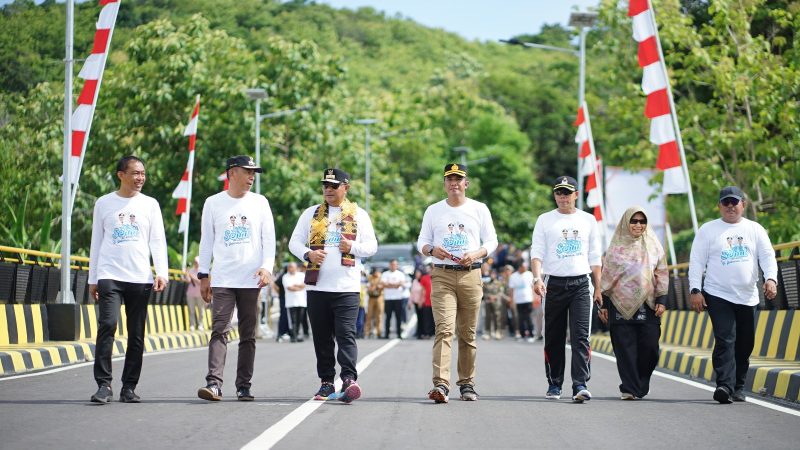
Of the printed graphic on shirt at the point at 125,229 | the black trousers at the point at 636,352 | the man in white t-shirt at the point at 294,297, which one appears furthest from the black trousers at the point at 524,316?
the printed graphic on shirt at the point at 125,229

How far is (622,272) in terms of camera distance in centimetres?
1236

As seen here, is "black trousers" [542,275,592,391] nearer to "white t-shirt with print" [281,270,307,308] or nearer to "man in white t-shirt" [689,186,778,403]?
"man in white t-shirt" [689,186,778,403]

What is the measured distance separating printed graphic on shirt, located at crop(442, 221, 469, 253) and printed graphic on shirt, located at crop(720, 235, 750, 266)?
2474 millimetres

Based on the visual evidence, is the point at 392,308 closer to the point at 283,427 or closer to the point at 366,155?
the point at 366,155

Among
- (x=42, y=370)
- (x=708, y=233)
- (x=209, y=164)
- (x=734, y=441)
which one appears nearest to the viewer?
(x=734, y=441)

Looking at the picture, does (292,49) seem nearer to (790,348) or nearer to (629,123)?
(629,123)

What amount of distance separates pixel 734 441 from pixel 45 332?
1150 centimetres

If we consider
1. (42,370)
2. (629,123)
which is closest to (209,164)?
(629,123)

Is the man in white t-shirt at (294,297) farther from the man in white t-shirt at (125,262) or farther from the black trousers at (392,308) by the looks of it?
the man in white t-shirt at (125,262)

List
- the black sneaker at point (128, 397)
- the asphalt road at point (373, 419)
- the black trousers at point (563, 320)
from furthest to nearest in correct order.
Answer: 1. the black trousers at point (563, 320)
2. the black sneaker at point (128, 397)
3. the asphalt road at point (373, 419)

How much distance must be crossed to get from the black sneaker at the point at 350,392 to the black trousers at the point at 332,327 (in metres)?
0.14

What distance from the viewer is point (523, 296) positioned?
32.2 metres

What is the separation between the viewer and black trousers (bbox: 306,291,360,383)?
35.9 ft

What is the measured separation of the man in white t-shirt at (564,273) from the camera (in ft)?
39.1
